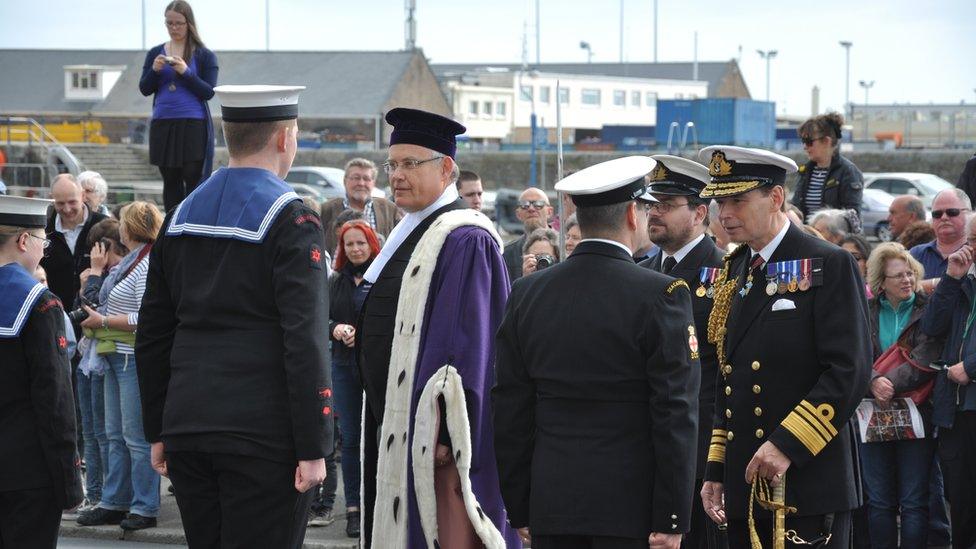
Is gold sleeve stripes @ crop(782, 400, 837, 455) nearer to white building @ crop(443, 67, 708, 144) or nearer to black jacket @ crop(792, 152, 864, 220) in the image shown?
black jacket @ crop(792, 152, 864, 220)

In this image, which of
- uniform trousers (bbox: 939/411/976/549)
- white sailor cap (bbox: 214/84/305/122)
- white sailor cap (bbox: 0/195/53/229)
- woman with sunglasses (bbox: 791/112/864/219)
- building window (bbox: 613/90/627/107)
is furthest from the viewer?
building window (bbox: 613/90/627/107)

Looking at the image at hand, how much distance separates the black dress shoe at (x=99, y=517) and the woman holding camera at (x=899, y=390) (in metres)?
4.80

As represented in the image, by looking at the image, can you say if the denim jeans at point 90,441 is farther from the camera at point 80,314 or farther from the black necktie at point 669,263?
the black necktie at point 669,263

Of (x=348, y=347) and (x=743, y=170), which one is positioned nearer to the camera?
(x=743, y=170)

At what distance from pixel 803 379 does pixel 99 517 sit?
5603 mm

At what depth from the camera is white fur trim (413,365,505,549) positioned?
4871 mm

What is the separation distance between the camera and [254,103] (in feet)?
15.2

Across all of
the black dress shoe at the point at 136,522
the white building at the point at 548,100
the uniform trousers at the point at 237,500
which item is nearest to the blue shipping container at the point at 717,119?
the white building at the point at 548,100

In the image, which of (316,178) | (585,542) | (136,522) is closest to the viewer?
(585,542)

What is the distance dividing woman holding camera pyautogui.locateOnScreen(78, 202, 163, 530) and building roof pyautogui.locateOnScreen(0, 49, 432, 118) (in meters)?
57.8

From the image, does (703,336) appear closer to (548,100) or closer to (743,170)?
(743,170)

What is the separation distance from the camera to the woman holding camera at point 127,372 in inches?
328

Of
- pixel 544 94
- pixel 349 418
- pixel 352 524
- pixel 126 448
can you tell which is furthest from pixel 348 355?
pixel 544 94

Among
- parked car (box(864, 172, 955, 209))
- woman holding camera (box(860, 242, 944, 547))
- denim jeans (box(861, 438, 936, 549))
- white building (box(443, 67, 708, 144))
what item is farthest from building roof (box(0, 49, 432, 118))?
denim jeans (box(861, 438, 936, 549))
